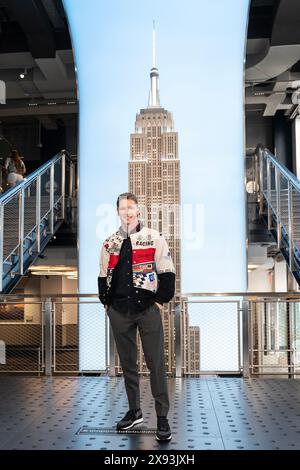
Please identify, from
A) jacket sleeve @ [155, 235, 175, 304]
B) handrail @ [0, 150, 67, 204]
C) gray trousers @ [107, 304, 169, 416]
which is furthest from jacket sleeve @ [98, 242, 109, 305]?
handrail @ [0, 150, 67, 204]

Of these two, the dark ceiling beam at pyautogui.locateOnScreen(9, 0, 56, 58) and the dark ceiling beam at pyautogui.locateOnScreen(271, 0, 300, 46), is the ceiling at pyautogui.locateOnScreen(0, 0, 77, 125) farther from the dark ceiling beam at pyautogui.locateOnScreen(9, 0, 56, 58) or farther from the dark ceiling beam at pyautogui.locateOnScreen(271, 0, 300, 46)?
the dark ceiling beam at pyautogui.locateOnScreen(271, 0, 300, 46)

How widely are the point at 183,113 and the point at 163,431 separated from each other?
3895 mm

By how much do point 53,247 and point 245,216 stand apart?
218 centimetres

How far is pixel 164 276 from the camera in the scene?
10.3ft

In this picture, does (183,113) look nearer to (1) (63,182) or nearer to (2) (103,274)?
(1) (63,182)

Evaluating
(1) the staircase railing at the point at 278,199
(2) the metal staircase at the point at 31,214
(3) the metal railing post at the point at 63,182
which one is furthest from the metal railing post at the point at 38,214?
(1) the staircase railing at the point at 278,199

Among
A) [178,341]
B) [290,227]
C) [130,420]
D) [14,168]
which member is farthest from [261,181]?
[130,420]

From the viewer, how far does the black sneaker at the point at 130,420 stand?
10.6ft

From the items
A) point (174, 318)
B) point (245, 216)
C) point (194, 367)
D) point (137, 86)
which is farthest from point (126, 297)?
point (137, 86)

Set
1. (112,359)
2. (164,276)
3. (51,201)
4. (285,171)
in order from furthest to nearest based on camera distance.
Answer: (51,201) < (285,171) < (112,359) < (164,276)

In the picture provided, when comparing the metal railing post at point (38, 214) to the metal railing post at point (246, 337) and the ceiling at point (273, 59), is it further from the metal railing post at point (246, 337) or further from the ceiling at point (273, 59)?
the ceiling at point (273, 59)

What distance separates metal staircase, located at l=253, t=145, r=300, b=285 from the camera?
592 centimetres

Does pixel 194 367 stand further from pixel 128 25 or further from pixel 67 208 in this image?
pixel 128 25

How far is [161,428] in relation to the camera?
304 cm
